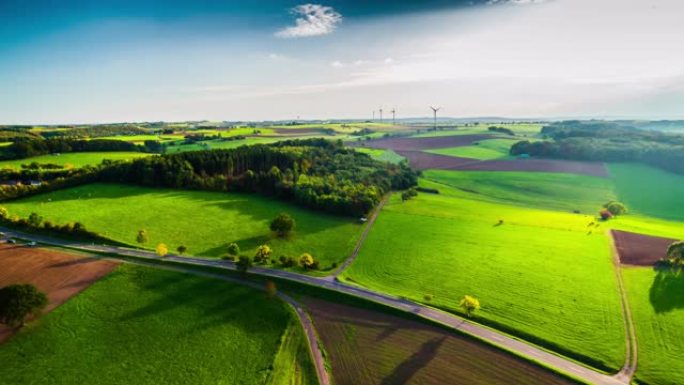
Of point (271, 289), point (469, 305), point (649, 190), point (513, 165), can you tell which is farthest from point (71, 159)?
point (649, 190)

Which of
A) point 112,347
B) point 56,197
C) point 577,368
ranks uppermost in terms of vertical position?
point 56,197

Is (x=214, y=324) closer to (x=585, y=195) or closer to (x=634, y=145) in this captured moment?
(x=585, y=195)

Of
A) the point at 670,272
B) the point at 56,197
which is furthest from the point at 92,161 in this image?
the point at 670,272

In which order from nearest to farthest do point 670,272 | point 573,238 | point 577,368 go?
point 577,368 < point 670,272 < point 573,238

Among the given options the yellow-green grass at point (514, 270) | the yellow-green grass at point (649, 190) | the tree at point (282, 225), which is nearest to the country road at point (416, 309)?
the yellow-green grass at point (514, 270)

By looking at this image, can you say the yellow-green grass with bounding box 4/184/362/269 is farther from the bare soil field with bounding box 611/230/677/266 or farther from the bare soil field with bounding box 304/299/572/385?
the bare soil field with bounding box 611/230/677/266

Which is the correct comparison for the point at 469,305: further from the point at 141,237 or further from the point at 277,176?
the point at 277,176

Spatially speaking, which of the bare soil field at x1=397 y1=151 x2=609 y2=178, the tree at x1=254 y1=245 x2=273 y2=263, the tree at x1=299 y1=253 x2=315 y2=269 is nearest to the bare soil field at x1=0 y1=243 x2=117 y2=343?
the tree at x1=254 y1=245 x2=273 y2=263
